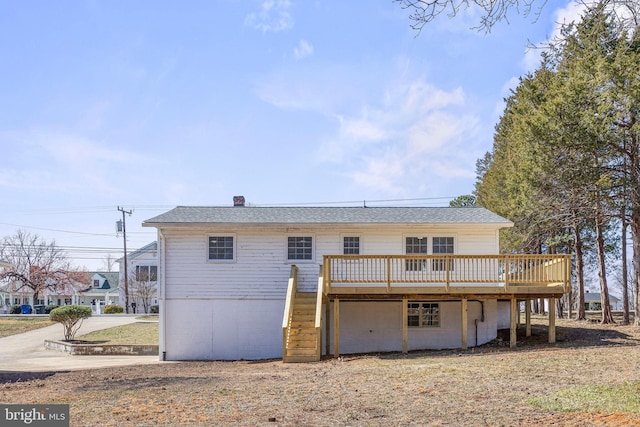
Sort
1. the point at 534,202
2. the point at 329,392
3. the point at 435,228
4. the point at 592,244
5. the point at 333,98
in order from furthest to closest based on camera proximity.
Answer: the point at 592,244 < the point at 534,202 < the point at 435,228 < the point at 333,98 < the point at 329,392

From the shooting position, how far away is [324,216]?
20000 millimetres

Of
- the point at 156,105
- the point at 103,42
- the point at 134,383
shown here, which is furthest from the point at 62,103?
the point at 134,383

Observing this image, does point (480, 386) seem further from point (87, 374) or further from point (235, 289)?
point (235, 289)

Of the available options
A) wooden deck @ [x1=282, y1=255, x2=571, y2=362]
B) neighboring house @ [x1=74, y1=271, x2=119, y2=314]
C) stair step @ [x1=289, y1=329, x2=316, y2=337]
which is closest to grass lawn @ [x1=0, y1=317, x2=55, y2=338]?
stair step @ [x1=289, y1=329, x2=316, y2=337]

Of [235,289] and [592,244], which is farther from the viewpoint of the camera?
[592,244]

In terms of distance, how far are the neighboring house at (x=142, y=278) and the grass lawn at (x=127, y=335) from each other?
21357mm

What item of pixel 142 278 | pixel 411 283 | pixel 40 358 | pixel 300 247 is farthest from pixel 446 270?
pixel 142 278

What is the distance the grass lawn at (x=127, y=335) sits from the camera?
23.8 meters

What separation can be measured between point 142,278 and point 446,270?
40613mm

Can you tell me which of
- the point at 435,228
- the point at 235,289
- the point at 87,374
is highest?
the point at 435,228

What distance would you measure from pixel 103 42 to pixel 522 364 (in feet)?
39.8

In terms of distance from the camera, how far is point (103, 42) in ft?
48.1

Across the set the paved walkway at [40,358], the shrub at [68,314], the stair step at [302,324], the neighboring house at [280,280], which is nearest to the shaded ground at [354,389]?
the stair step at [302,324]

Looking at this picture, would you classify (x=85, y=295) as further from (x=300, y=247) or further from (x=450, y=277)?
(x=450, y=277)
